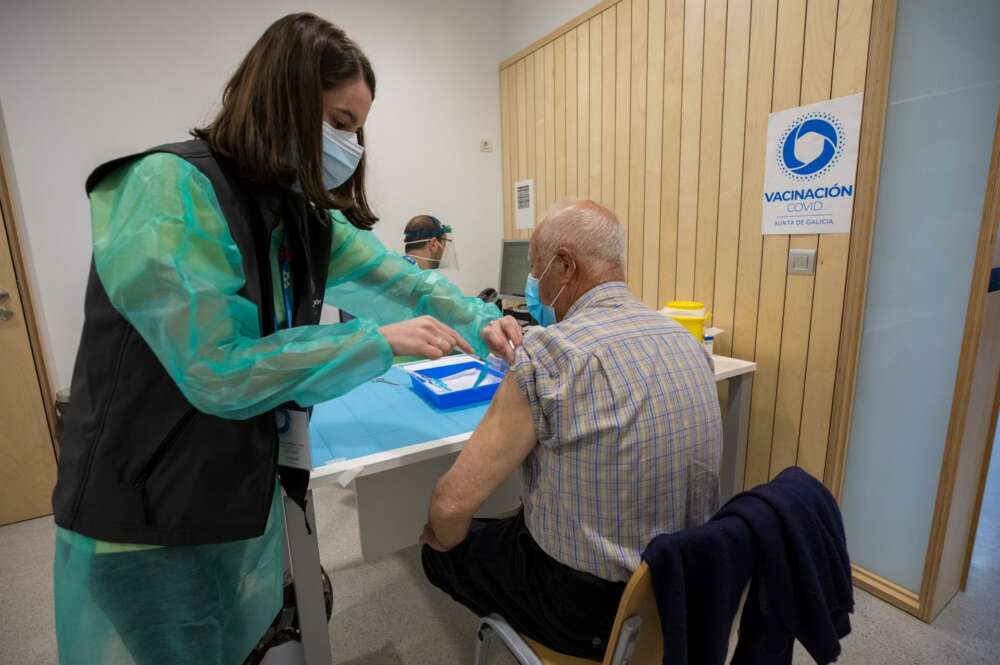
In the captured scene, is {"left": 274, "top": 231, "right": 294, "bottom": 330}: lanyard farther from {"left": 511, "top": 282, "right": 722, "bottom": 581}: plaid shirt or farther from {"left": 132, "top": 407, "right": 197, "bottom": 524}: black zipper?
{"left": 511, "top": 282, "right": 722, "bottom": 581}: plaid shirt

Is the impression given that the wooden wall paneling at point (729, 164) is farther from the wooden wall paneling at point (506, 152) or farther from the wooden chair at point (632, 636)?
the wooden chair at point (632, 636)

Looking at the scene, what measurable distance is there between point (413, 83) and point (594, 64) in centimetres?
116

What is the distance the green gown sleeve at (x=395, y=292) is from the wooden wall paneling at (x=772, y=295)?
1.14 m

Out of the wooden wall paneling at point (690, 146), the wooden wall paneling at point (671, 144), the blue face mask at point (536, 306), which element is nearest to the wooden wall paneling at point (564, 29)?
the wooden wall paneling at point (671, 144)

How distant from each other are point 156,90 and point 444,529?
2.73 metres

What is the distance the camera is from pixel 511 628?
3.48ft

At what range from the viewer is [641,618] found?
785 mm

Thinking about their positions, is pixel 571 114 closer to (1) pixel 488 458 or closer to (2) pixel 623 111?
(2) pixel 623 111

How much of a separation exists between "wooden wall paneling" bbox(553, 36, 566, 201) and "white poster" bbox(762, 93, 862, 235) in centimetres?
116

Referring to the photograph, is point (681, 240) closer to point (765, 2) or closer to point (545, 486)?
point (765, 2)

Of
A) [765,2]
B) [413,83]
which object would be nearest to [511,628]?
[765,2]

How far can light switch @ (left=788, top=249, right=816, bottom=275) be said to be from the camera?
1.80 metres

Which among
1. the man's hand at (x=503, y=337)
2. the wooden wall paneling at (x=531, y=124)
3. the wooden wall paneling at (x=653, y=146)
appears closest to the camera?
the man's hand at (x=503, y=337)

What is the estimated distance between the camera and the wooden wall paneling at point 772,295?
1.77 m
